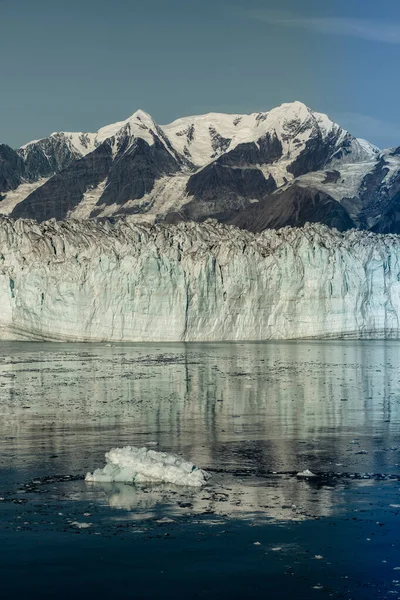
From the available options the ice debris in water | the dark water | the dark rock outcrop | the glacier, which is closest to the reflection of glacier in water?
the dark water

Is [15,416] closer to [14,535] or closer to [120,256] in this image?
[14,535]

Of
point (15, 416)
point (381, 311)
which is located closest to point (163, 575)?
point (15, 416)

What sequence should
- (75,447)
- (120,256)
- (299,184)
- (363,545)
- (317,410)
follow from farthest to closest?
(299,184)
(120,256)
(317,410)
(75,447)
(363,545)

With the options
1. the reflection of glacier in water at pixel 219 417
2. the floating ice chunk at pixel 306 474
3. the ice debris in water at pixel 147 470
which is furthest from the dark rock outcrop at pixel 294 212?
the ice debris in water at pixel 147 470

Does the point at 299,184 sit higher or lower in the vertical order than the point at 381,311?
higher

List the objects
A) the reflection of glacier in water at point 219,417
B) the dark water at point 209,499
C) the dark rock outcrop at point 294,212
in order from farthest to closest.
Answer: the dark rock outcrop at point 294,212
the reflection of glacier in water at point 219,417
the dark water at point 209,499

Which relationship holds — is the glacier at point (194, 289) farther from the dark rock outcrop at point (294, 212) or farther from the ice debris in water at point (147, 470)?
the dark rock outcrop at point (294, 212)

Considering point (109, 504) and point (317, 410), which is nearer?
point (109, 504)
